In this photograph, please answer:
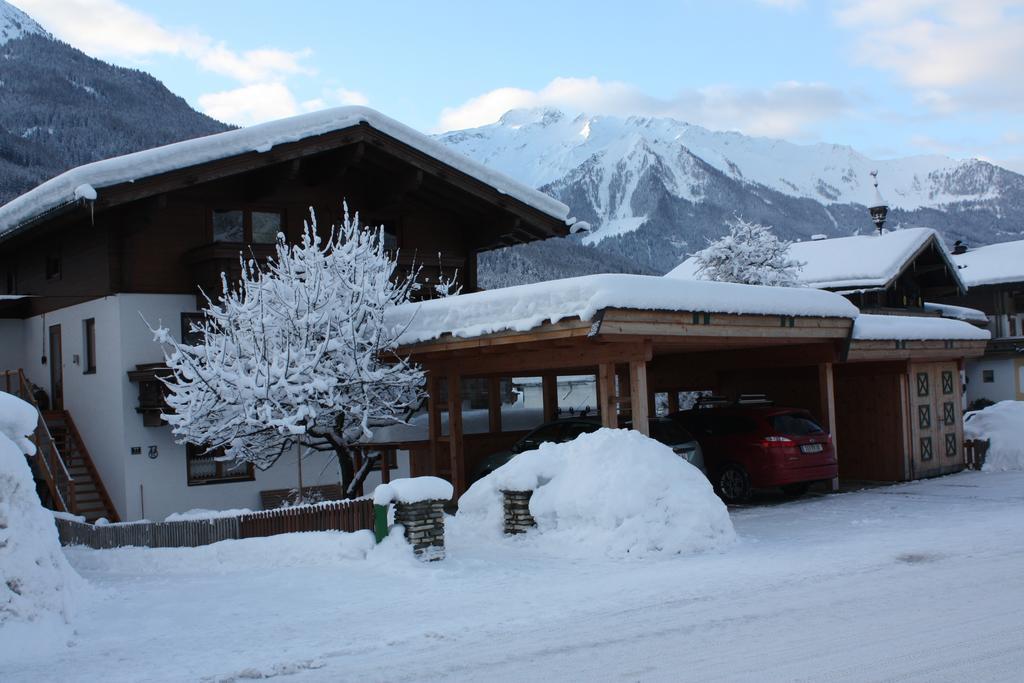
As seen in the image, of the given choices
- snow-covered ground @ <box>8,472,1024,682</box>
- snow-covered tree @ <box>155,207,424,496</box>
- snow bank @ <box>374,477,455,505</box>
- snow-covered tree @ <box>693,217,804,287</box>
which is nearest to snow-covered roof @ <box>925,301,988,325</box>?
snow-covered tree @ <box>693,217,804,287</box>

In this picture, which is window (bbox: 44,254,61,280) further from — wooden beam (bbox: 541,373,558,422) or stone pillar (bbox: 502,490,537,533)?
stone pillar (bbox: 502,490,537,533)

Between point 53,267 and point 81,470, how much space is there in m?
4.48

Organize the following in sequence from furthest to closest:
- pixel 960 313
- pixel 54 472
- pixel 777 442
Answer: pixel 960 313 < pixel 54 472 < pixel 777 442

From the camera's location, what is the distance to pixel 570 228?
22.9m

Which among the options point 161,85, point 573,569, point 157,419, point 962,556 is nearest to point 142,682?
point 573,569

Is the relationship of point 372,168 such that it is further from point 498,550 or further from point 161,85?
point 161,85

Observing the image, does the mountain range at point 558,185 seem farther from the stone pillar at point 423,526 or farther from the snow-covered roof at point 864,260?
the stone pillar at point 423,526

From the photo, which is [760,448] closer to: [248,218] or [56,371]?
[248,218]

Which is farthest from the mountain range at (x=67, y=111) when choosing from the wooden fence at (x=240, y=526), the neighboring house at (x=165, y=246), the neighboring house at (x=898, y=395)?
the neighboring house at (x=898, y=395)

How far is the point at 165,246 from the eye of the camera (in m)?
18.4

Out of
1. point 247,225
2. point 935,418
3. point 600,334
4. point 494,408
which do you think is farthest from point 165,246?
point 935,418

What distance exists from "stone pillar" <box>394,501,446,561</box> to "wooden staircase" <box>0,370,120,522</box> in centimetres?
832

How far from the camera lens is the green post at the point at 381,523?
11445 mm

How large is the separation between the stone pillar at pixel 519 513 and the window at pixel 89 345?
10070mm
